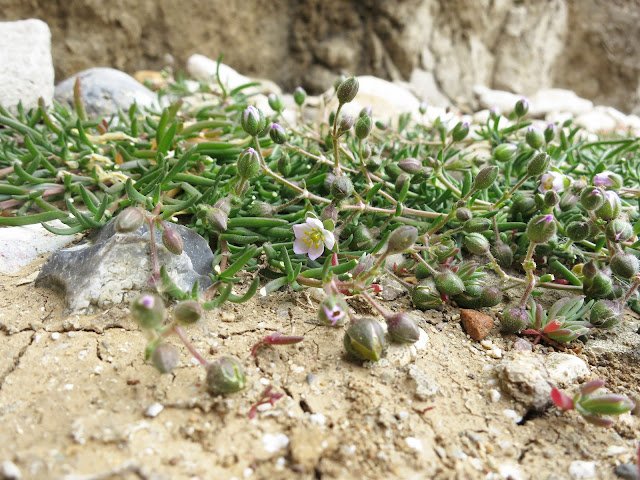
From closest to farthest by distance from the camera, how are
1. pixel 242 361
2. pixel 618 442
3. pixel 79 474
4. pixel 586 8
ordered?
pixel 79 474, pixel 618 442, pixel 242 361, pixel 586 8

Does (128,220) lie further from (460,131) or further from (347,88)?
(460,131)

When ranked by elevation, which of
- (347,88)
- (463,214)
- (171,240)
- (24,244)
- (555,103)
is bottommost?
(555,103)

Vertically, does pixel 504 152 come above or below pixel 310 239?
above

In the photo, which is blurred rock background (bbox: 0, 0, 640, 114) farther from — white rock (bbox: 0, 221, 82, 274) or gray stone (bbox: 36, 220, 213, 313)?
gray stone (bbox: 36, 220, 213, 313)

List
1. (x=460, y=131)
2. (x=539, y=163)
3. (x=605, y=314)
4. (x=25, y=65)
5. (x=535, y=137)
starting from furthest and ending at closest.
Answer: (x=25, y=65) → (x=460, y=131) → (x=535, y=137) → (x=539, y=163) → (x=605, y=314)

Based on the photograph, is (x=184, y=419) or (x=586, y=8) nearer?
(x=184, y=419)

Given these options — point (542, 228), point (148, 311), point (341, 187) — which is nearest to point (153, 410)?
point (148, 311)

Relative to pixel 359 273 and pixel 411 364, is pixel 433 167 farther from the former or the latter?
pixel 411 364

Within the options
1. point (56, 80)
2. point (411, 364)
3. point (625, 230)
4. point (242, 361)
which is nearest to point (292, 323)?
point (242, 361)
